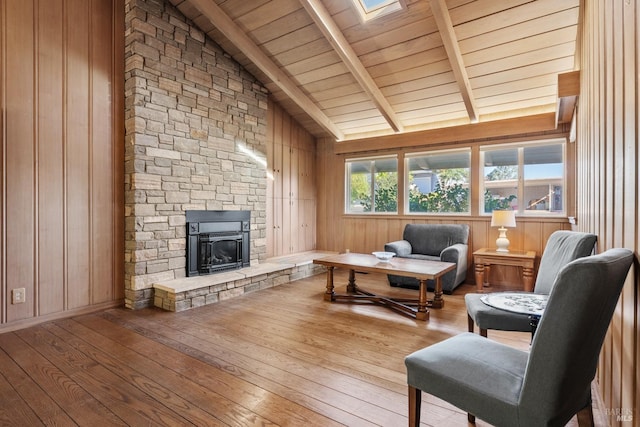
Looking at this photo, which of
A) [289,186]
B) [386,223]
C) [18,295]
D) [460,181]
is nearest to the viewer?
[18,295]

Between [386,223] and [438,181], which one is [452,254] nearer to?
[438,181]

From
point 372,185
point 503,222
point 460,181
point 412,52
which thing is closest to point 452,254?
point 503,222

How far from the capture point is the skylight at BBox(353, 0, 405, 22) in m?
3.46

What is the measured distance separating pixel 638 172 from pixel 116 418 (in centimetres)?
255

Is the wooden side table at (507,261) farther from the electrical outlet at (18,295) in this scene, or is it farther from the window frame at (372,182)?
the electrical outlet at (18,295)

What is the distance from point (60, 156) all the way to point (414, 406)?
146 inches

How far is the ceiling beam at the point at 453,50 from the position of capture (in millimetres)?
3178

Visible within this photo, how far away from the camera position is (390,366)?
2.33 metres

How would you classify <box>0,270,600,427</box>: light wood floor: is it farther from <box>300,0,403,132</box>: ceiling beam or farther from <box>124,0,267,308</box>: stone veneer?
<box>300,0,403,132</box>: ceiling beam

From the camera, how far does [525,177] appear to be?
4547 millimetres

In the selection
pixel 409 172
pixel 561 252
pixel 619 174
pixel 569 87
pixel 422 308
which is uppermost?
pixel 569 87

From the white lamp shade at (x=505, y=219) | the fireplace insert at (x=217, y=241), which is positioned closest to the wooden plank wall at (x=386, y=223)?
the white lamp shade at (x=505, y=219)

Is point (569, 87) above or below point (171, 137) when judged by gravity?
above

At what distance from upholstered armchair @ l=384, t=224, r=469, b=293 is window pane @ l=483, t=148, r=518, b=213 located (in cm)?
55
